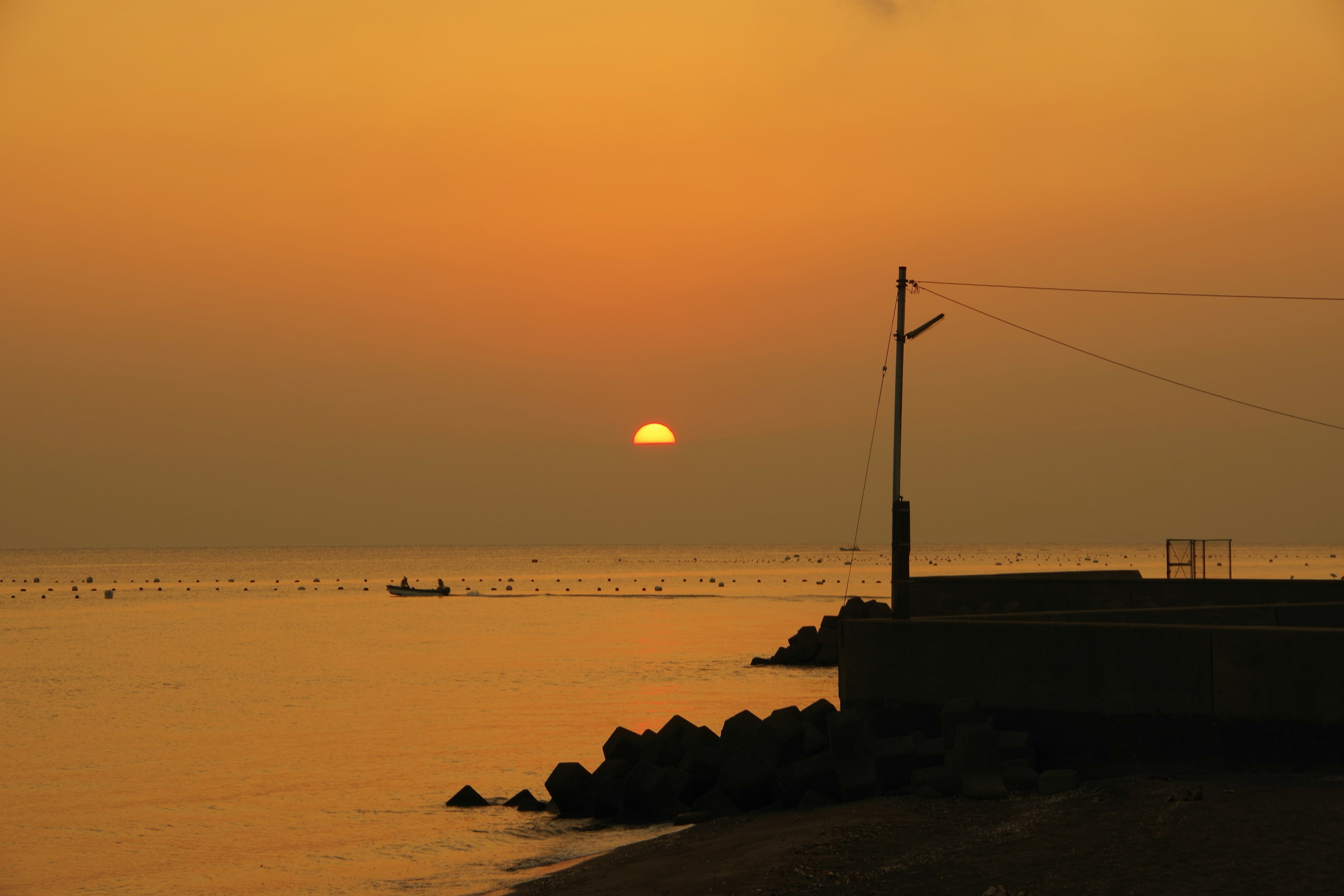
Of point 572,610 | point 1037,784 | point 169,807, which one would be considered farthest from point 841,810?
point 572,610

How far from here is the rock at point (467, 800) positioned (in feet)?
64.7

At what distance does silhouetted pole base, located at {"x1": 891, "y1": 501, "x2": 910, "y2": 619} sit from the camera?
1939 centimetres

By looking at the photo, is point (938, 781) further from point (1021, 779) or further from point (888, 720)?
A: point (888, 720)

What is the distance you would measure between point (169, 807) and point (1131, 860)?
16172mm

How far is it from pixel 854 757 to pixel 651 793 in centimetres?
361

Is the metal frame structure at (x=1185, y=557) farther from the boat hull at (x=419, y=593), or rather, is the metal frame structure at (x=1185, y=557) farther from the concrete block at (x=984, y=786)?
the boat hull at (x=419, y=593)

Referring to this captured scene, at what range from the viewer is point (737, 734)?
17641 millimetres

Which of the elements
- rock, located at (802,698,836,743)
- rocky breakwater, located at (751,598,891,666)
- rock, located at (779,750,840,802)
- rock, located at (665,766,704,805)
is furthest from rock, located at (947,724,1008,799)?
rocky breakwater, located at (751,598,891,666)

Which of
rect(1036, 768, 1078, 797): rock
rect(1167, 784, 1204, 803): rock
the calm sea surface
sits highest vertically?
rect(1167, 784, 1204, 803): rock

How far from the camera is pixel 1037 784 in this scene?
1356 cm

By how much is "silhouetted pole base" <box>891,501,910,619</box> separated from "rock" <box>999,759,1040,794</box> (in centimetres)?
544

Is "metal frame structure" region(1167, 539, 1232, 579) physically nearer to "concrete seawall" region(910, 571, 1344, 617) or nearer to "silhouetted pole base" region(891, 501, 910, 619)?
"concrete seawall" region(910, 571, 1344, 617)

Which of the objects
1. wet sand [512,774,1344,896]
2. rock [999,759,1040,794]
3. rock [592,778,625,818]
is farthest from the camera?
rock [592,778,625,818]

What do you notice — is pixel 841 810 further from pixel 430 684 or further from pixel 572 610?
pixel 572 610
